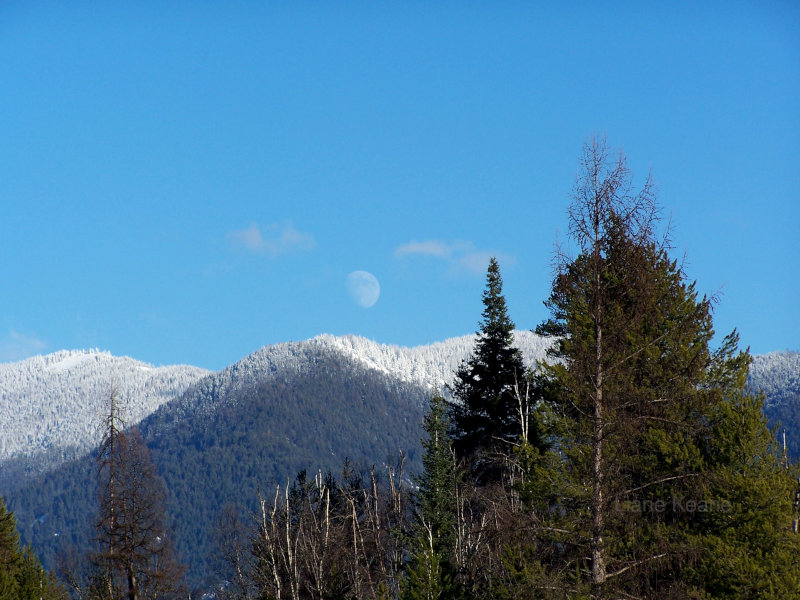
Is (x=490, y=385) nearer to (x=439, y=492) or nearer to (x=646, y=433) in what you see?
(x=439, y=492)

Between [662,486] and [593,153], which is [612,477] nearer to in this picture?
[662,486]

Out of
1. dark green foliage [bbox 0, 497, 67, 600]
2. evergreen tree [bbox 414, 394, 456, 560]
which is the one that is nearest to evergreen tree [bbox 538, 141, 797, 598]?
evergreen tree [bbox 414, 394, 456, 560]

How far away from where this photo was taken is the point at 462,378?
3638 cm

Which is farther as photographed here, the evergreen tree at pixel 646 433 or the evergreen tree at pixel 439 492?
the evergreen tree at pixel 439 492

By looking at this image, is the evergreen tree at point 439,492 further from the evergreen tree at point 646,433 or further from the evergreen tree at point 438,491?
the evergreen tree at point 646,433

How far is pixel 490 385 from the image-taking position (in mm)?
35625

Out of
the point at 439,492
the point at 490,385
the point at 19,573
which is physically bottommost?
the point at 19,573

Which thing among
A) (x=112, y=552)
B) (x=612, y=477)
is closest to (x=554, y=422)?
(x=612, y=477)

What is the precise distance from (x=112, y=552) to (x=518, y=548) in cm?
2058

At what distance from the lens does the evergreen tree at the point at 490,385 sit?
115 ft

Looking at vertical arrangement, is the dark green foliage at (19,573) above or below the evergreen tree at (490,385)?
below

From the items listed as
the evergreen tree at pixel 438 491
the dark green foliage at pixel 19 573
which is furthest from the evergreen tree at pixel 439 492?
the dark green foliage at pixel 19 573

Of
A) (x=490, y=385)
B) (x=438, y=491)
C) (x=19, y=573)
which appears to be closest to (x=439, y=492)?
(x=438, y=491)

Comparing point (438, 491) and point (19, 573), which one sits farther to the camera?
point (19, 573)
